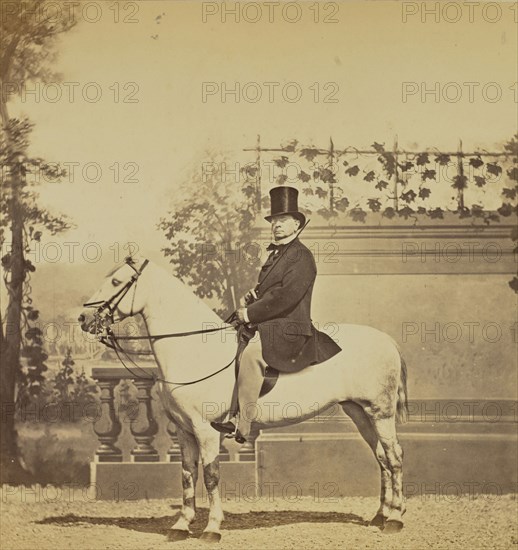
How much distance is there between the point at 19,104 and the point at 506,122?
308cm

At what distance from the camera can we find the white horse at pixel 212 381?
6.25 metres

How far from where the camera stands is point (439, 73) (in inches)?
264

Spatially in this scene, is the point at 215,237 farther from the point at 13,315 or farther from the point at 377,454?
the point at 377,454

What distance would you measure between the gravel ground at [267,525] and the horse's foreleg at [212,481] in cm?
6

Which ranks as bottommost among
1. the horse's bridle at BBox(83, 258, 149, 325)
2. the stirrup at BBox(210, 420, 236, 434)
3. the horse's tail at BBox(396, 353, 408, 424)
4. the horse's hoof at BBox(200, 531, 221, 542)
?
the horse's hoof at BBox(200, 531, 221, 542)

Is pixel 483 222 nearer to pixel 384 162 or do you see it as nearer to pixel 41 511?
pixel 384 162

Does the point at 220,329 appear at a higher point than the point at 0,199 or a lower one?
lower

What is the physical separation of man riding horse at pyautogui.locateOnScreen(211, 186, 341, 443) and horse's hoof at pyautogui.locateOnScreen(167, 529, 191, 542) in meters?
0.66

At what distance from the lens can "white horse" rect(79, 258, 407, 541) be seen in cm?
625

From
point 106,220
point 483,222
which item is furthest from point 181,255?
point 483,222

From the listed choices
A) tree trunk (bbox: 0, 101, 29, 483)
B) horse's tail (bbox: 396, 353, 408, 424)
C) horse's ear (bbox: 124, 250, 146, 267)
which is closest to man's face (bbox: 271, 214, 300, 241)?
horse's ear (bbox: 124, 250, 146, 267)

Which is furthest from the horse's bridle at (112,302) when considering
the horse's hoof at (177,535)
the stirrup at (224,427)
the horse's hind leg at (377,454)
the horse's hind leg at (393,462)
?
the horse's hind leg at (393,462)

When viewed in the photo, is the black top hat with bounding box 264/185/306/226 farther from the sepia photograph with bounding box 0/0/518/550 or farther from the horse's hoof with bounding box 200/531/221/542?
the horse's hoof with bounding box 200/531/221/542

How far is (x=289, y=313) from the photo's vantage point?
250 inches
